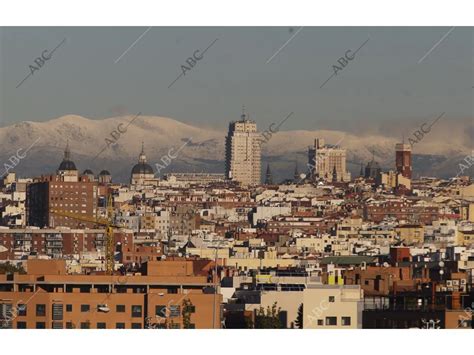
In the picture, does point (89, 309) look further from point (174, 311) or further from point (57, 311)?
point (174, 311)

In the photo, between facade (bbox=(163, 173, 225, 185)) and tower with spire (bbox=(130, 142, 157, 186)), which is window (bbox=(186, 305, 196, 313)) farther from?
facade (bbox=(163, 173, 225, 185))

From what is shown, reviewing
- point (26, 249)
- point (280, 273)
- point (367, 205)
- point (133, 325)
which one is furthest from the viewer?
point (367, 205)

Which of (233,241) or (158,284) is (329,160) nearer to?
(233,241)

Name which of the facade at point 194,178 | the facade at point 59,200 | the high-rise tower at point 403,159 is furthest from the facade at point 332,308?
the facade at point 194,178

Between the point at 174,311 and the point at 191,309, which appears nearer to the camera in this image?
the point at 191,309

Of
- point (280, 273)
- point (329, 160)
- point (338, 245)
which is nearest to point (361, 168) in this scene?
point (329, 160)

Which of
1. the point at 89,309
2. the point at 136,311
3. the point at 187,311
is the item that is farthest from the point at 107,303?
the point at 187,311

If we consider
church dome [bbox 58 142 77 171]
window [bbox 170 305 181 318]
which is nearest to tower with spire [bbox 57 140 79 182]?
church dome [bbox 58 142 77 171]
